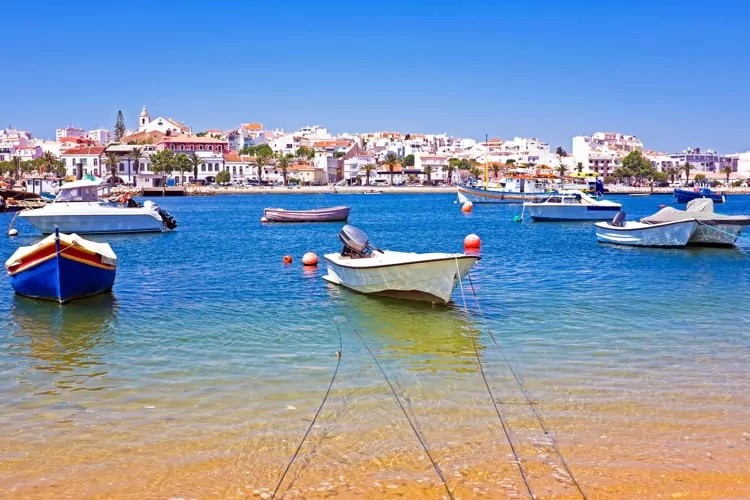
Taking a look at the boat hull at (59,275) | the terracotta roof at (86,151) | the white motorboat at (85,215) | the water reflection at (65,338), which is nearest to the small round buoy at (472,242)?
the water reflection at (65,338)

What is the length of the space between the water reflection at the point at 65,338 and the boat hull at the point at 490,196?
7402 cm

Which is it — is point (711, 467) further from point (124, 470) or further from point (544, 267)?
point (544, 267)

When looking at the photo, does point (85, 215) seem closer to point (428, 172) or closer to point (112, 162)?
point (112, 162)

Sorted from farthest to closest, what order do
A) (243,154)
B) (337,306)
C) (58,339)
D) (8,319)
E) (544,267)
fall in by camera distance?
(243,154) < (544,267) < (337,306) < (8,319) < (58,339)

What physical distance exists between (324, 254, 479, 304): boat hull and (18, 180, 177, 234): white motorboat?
26.0 m

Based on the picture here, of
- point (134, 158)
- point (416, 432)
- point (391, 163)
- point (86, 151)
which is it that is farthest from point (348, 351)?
point (391, 163)

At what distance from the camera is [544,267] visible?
83.8ft

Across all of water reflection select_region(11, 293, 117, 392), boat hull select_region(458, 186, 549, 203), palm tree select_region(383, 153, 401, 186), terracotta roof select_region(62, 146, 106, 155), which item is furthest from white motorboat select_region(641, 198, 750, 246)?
terracotta roof select_region(62, 146, 106, 155)

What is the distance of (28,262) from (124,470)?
39.8 ft

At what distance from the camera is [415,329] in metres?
14.5

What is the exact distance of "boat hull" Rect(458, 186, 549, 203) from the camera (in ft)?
295

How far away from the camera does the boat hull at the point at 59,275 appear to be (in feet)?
56.7

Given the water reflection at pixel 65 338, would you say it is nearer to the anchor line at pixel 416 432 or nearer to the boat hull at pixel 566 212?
the anchor line at pixel 416 432

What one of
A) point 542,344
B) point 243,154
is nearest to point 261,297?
point 542,344
